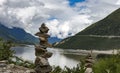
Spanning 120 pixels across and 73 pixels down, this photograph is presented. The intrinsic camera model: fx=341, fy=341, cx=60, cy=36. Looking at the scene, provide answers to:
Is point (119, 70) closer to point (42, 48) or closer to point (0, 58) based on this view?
point (0, 58)

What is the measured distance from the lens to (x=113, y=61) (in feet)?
104

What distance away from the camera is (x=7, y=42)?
30.5m

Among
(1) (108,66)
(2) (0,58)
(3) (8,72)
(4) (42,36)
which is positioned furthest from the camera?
(1) (108,66)

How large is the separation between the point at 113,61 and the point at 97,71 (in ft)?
7.56

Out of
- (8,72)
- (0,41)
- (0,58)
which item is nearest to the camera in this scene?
(8,72)

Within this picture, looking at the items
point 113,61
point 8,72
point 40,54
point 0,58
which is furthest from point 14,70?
point 113,61

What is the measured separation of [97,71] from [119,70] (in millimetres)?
3093

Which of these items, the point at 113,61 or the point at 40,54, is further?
the point at 113,61

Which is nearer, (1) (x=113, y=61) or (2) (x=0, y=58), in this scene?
(2) (x=0, y=58)

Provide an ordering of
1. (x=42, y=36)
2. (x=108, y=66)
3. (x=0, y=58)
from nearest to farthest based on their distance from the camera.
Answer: (x=42, y=36) < (x=0, y=58) < (x=108, y=66)

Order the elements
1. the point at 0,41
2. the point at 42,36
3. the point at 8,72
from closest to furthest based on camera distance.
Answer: the point at 42,36, the point at 8,72, the point at 0,41

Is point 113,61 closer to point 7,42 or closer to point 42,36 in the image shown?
point 7,42

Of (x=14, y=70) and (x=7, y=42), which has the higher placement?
(x=7, y=42)

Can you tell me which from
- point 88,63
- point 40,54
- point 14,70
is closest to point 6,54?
point 14,70
